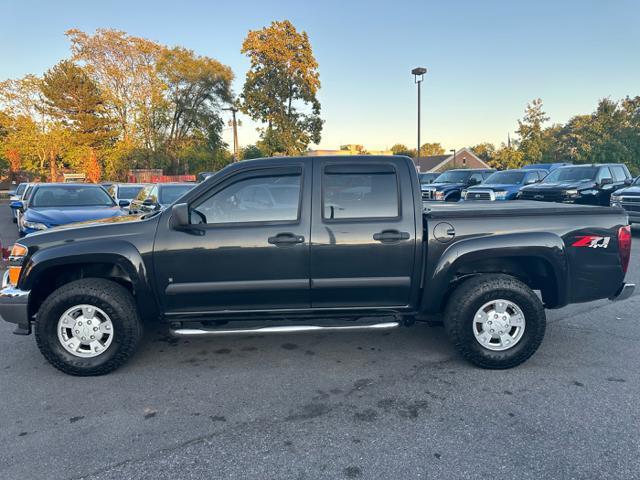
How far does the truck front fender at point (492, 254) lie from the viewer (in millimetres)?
3770

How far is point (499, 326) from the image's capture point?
385 centimetres

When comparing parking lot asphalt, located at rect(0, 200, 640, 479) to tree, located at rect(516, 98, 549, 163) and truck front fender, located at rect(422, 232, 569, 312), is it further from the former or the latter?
tree, located at rect(516, 98, 549, 163)

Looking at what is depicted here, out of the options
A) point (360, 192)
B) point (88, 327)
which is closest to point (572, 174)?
point (360, 192)

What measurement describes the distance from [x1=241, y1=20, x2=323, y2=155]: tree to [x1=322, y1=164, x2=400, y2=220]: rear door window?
38.9 m

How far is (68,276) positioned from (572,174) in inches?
545

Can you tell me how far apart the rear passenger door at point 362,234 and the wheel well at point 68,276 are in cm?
168

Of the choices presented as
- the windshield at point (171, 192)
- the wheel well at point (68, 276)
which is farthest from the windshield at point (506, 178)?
the wheel well at point (68, 276)

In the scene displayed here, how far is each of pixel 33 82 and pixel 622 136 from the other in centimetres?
4857

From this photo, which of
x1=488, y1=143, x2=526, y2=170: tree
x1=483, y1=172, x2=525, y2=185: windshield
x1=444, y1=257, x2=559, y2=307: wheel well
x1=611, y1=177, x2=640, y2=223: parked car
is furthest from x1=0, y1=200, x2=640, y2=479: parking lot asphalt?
x1=488, y1=143, x2=526, y2=170: tree

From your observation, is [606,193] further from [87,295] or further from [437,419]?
[87,295]

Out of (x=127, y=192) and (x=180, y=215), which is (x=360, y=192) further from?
(x=127, y=192)

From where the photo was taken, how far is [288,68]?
43094 mm

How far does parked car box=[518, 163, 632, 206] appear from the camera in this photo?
12538mm

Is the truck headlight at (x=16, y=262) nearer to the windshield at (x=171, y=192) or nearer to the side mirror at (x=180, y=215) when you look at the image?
the side mirror at (x=180, y=215)
